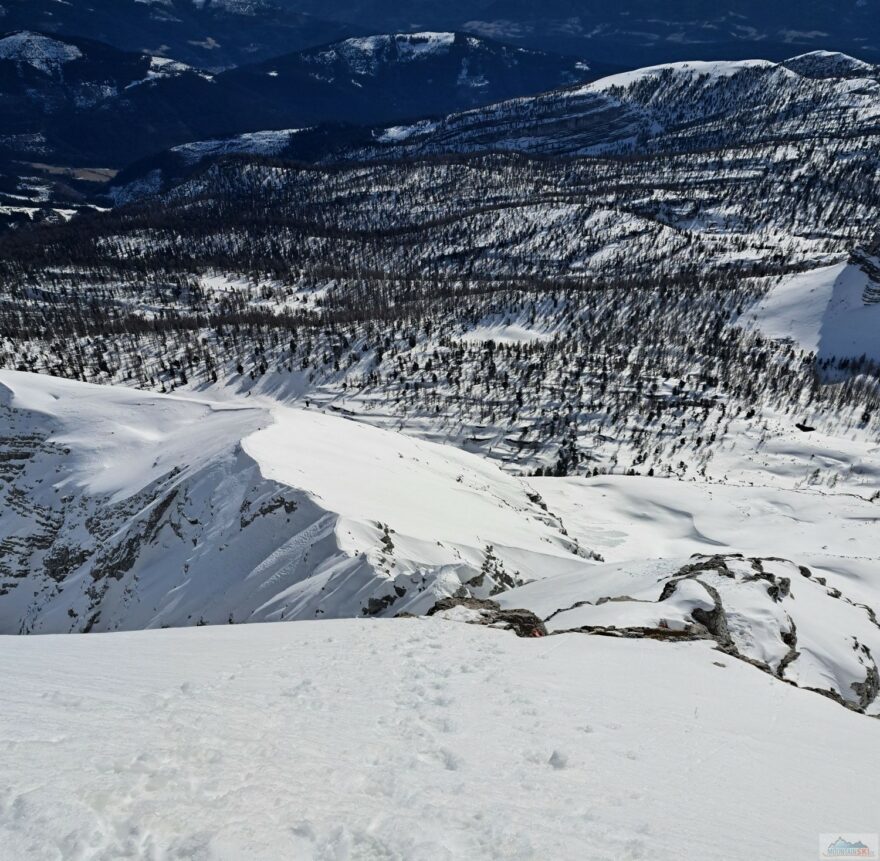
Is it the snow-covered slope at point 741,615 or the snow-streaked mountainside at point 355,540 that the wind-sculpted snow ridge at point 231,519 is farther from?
the snow-covered slope at point 741,615

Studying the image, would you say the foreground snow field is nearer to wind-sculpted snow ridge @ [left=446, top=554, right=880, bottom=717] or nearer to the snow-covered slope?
wind-sculpted snow ridge @ [left=446, top=554, right=880, bottom=717]

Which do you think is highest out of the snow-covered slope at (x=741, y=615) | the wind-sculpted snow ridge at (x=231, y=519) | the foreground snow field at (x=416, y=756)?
the foreground snow field at (x=416, y=756)

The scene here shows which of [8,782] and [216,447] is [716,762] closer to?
[8,782]

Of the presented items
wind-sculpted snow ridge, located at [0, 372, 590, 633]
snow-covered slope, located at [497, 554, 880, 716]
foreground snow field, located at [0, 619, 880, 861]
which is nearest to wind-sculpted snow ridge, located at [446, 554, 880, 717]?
snow-covered slope, located at [497, 554, 880, 716]

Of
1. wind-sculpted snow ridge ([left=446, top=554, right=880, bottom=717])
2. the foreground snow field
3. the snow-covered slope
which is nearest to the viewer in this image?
the foreground snow field

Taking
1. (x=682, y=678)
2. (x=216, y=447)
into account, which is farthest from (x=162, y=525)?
(x=682, y=678)

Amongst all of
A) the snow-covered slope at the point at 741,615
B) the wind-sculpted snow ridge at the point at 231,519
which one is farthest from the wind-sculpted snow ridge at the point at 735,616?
the wind-sculpted snow ridge at the point at 231,519
